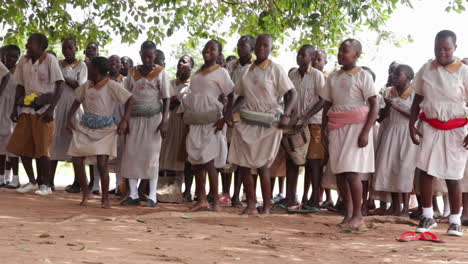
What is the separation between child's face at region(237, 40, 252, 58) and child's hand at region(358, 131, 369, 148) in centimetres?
211

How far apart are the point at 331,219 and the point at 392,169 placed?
109 centimetres

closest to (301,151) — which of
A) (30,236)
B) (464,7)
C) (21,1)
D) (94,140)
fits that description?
(94,140)

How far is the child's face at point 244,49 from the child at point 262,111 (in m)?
0.71

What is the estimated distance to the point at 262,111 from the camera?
7.64 m

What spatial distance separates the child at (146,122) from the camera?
853 centimetres

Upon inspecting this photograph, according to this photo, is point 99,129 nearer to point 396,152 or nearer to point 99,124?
point 99,124

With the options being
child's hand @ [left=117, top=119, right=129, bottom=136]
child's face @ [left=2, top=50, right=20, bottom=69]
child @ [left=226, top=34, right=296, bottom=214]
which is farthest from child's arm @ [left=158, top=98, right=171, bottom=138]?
child's face @ [left=2, top=50, right=20, bottom=69]

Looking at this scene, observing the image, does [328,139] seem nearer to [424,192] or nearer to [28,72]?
[424,192]

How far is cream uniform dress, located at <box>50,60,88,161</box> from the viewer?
9672mm

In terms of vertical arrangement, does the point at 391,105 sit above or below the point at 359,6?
below

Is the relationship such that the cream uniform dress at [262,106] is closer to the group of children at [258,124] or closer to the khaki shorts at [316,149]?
the group of children at [258,124]

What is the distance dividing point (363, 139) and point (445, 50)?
1.13 meters

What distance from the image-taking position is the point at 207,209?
26.5ft

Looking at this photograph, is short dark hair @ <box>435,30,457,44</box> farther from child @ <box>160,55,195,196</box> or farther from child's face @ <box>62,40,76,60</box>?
child's face @ <box>62,40,76,60</box>
